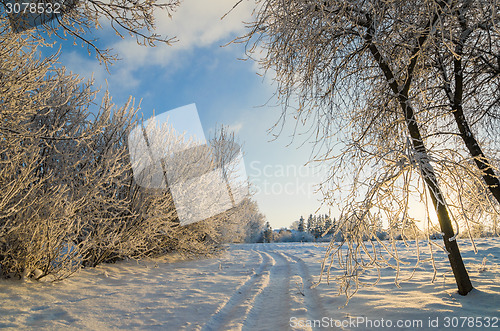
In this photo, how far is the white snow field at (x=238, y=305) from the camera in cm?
338

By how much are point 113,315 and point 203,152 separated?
7113mm

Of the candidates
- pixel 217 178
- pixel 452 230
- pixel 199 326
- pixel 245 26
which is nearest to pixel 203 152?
pixel 217 178

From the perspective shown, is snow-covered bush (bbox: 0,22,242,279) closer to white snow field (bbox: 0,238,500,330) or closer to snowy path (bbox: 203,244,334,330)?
white snow field (bbox: 0,238,500,330)

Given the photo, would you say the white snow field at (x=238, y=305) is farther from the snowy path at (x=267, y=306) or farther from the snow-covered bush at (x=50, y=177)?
the snow-covered bush at (x=50, y=177)

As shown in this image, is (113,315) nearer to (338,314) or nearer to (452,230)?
(338,314)

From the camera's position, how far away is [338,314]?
3.76 metres

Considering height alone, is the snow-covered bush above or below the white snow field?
above

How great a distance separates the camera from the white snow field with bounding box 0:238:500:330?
3379mm

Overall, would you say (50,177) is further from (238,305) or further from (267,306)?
(267,306)

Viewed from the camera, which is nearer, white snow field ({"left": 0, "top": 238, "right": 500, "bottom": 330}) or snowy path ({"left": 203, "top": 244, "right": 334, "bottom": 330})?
white snow field ({"left": 0, "top": 238, "right": 500, "bottom": 330})

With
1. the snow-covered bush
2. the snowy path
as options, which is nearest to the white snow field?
the snowy path

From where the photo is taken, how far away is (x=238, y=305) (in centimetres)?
436

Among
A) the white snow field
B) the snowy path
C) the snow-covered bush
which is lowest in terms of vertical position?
the snowy path

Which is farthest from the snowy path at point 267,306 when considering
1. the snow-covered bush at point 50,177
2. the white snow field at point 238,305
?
the snow-covered bush at point 50,177
